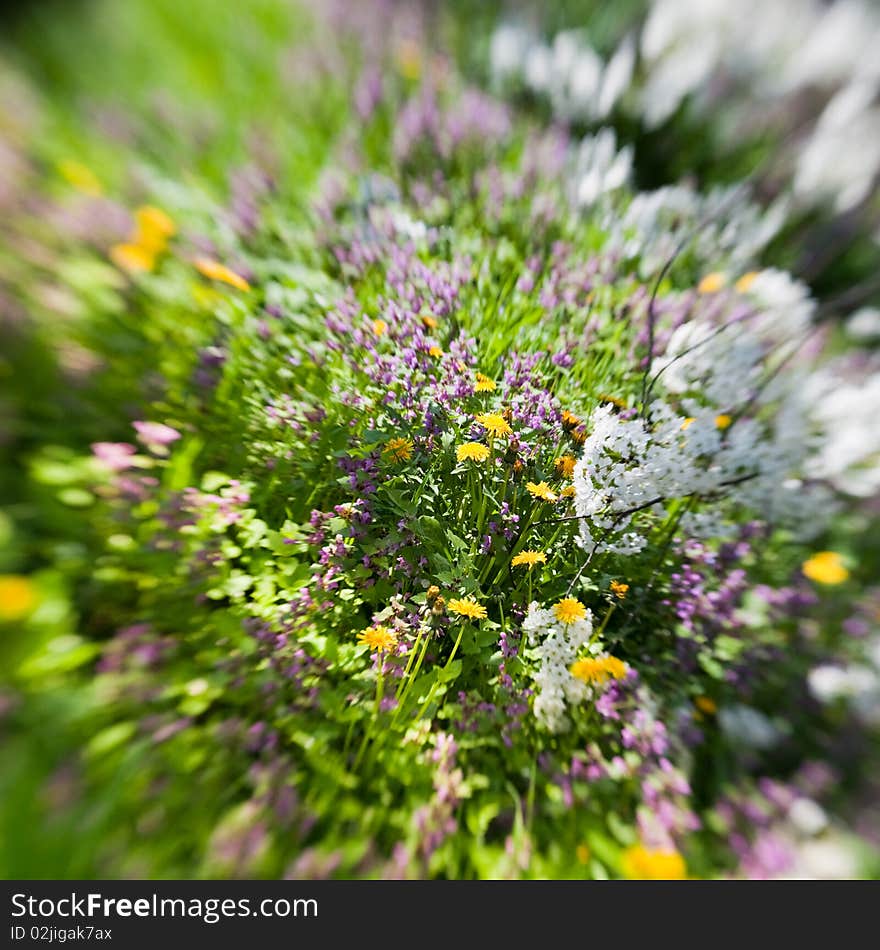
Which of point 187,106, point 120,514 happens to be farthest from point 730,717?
point 187,106

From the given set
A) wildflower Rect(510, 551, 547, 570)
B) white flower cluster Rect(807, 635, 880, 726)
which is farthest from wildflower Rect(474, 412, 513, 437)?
white flower cluster Rect(807, 635, 880, 726)

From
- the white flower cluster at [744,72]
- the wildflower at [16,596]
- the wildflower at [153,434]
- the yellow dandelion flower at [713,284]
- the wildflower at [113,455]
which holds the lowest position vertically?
the wildflower at [16,596]

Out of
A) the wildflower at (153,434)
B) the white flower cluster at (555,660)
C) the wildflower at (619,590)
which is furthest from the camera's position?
the wildflower at (619,590)

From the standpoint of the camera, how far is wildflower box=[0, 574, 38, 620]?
2.37ft

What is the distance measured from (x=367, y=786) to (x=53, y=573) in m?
0.62

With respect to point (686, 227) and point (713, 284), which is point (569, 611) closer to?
point (713, 284)

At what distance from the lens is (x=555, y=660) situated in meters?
1.11

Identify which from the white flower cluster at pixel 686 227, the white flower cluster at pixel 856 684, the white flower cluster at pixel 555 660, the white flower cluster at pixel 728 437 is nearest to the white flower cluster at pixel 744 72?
the white flower cluster at pixel 686 227

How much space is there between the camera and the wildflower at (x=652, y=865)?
0.85 metres

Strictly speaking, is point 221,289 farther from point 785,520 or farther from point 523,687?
point 785,520

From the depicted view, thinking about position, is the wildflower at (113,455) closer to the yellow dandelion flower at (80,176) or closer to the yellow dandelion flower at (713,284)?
the yellow dandelion flower at (80,176)

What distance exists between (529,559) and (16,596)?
0.92m

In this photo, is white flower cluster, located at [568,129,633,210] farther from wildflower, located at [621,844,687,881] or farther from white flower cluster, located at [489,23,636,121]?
wildflower, located at [621,844,687,881]

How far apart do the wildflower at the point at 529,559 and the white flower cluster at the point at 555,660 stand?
0.10 metres
